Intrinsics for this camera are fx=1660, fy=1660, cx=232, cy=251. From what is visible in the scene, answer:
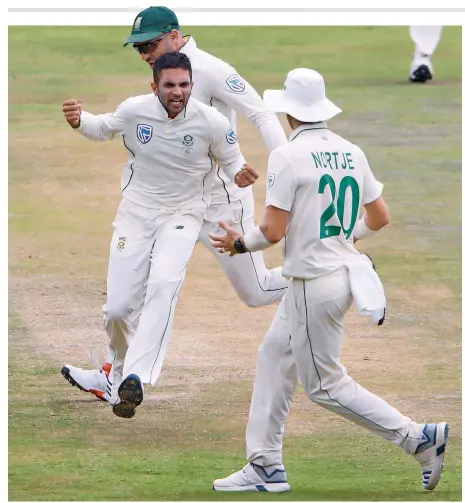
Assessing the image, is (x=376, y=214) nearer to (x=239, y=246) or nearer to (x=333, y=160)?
(x=333, y=160)

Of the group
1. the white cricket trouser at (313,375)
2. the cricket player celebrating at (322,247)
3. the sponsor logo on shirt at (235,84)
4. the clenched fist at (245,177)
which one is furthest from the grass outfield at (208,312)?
the sponsor logo on shirt at (235,84)

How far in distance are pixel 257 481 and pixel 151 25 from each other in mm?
2876

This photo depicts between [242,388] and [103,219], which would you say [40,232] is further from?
[242,388]

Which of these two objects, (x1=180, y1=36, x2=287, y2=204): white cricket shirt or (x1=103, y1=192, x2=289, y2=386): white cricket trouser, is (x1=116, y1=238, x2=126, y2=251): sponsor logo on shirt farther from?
(x1=180, y1=36, x2=287, y2=204): white cricket shirt

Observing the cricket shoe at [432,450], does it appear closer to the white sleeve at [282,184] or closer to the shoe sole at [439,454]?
the shoe sole at [439,454]

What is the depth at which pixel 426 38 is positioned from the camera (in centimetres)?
2131

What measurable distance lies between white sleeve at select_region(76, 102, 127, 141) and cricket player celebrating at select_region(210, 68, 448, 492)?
1273 mm

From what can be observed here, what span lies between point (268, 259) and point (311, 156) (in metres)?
5.83

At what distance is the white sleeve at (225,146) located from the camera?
31.7ft

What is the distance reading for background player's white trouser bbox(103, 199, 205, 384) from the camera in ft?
30.8

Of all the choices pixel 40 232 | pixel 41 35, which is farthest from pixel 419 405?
pixel 41 35

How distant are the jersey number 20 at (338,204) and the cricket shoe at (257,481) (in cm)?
135

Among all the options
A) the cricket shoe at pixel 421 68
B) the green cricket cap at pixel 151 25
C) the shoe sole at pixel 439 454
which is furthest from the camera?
the cricket shoe at pixel 421 68

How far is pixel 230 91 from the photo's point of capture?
10250 millimetres
